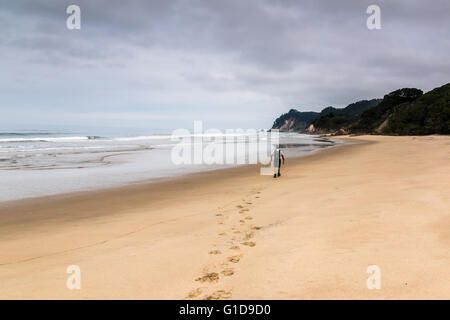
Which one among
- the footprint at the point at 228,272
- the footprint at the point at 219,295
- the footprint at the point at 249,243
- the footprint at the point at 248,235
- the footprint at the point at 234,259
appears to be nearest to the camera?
the footprint at the point at 219,295

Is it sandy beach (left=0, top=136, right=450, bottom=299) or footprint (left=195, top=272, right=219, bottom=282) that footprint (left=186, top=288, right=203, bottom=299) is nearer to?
sandy beach (left=0, top=136, right=450, bottom=299)

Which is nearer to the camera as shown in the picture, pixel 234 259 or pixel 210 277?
pixel 210 277

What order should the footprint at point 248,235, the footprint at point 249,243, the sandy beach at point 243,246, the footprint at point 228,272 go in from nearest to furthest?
the sandy beach at point 243,246, the footprint at point 228,272, the footprint at point 249,243, the footprint at point 248,235

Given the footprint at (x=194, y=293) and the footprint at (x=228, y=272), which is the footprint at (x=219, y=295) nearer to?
the footprint at (x=194, y=293)

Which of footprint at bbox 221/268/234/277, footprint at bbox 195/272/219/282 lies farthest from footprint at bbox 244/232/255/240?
footprint at bbox 195/272/219/282

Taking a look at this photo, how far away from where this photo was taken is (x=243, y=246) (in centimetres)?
460

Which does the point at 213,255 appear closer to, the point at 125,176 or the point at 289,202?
the point at 289,202

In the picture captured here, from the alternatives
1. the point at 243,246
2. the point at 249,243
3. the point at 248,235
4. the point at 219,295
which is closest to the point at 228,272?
the point at 219,295

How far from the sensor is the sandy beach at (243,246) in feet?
10.3

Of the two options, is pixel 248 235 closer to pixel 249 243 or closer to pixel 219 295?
pixel 249 243

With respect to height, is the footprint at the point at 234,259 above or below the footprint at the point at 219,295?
below

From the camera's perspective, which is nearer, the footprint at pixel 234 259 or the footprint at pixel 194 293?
the footprint at pixel 194 293

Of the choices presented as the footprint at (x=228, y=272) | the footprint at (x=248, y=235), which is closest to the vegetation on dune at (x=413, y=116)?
the footprint at (x=248, y=235)

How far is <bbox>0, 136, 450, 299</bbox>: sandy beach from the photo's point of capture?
315cm
